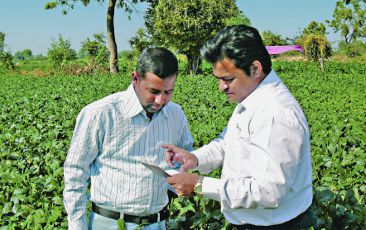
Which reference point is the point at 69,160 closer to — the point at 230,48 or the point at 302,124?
the point at 230,48

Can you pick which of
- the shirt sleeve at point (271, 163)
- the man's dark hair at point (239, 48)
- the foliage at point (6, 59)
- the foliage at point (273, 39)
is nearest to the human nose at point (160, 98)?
the man's dark hair at point (239, 48)

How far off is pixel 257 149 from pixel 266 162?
0.08 m

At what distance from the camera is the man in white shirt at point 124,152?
96.7 inches

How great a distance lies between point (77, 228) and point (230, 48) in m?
1.19

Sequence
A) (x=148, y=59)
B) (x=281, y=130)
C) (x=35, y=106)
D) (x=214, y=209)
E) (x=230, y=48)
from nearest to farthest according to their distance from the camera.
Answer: (x=281, y=130)
(x=230, y=48)
(x=148, y=59)
(x=214, y=209)
(x=35, y=106)

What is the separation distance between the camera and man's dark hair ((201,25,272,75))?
217 cm

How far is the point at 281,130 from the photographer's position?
197cm

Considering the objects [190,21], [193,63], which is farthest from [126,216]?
[193,63]

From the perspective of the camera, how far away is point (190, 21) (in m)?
31.8

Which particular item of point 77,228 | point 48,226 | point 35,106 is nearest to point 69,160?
point 77,228

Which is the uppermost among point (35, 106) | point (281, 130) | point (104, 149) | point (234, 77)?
point (234, 77)

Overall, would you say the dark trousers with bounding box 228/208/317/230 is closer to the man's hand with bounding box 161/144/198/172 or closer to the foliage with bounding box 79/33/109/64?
the man's hand with bounding box 161/144/198/172

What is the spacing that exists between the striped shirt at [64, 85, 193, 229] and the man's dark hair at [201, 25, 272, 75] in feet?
1.72

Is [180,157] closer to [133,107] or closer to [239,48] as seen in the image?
[133,107]
